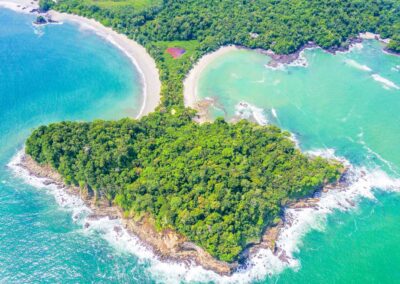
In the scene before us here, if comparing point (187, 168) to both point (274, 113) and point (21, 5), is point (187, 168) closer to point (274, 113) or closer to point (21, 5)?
point (274, 113)

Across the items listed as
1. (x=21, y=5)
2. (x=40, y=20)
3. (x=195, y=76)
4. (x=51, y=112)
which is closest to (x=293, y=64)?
(x=195, y=76)

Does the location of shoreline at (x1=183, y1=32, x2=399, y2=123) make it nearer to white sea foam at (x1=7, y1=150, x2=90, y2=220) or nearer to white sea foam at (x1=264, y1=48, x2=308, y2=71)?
white sea foam at (x1=264, y1=48, x2=308, y2=71)

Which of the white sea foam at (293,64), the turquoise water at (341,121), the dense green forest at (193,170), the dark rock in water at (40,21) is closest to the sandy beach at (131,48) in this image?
the dark rock in water at (40,21)

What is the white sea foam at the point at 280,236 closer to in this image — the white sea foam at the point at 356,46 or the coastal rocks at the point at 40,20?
the white sea foam at the point at 356,46

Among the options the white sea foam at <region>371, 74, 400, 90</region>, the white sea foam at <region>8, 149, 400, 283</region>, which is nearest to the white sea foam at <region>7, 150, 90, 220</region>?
the white sea foam at <region>8, 149, 400, 283</region>

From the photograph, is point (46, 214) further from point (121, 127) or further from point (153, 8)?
point (153, 8)
